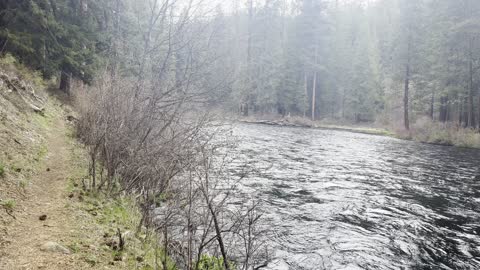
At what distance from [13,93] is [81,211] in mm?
7864

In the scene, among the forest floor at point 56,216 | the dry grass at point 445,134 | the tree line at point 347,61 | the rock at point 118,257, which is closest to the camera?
the forest floor at point 56,216

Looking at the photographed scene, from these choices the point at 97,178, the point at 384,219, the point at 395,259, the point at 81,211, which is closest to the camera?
the point at 81,211

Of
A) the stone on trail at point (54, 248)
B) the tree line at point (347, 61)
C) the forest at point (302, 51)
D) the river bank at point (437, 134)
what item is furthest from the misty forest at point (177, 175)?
the tree line at point (347, 61)

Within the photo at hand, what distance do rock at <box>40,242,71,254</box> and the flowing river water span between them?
2816 millimetres

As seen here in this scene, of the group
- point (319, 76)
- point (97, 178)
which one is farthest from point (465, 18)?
point (97, 178)

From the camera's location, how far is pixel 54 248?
388 cm

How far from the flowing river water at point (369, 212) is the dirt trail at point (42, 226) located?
288 centimetres

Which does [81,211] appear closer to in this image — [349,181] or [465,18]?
[349,181]

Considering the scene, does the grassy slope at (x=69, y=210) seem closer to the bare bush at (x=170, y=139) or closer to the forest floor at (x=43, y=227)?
the forest floor at (x=43, y=227)

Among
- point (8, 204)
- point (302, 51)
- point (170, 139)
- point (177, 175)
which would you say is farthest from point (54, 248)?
point (302, 51)

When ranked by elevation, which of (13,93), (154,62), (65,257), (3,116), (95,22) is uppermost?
(95,22)

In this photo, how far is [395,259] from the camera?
561 centimetres

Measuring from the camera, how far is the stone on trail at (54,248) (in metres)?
3.85

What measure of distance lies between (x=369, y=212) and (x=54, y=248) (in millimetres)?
6665
